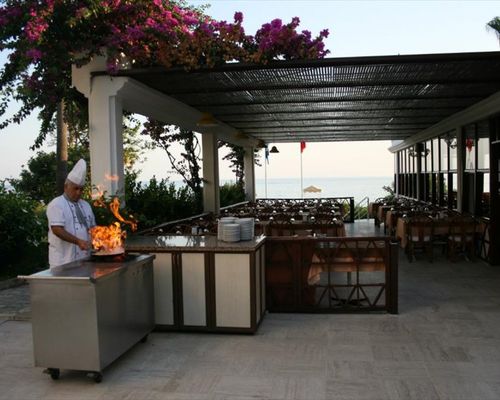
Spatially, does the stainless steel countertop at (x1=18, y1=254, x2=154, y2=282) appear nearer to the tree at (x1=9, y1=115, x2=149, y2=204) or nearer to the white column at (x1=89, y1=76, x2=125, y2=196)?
the white column at (x1=89, y1=76, x2=125, y2=196)

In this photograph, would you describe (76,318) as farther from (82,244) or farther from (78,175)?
(78,175)

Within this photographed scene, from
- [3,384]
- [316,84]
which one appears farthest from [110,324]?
[316,84]

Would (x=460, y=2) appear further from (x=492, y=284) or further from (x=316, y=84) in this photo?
(x=492, y=284)

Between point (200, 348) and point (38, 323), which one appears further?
point (200, 348)

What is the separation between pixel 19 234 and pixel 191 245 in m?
4.62

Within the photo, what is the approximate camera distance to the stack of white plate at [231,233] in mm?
5188

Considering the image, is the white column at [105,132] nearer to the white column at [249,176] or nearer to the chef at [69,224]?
the chef at [69,224]

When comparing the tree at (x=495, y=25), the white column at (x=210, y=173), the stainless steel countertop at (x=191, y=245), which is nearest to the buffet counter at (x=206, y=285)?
the stainless steel countertop at (x=191, y=245)

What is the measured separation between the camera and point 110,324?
395cm

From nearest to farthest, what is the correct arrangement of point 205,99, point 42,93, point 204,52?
point 204,52 < point 42,93 < point 205,99

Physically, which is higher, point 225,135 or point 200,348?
point 225,135

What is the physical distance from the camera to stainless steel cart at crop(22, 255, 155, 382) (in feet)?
12.3

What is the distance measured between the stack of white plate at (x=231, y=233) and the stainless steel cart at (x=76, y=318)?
55.4 inches

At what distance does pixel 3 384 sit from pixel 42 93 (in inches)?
152
